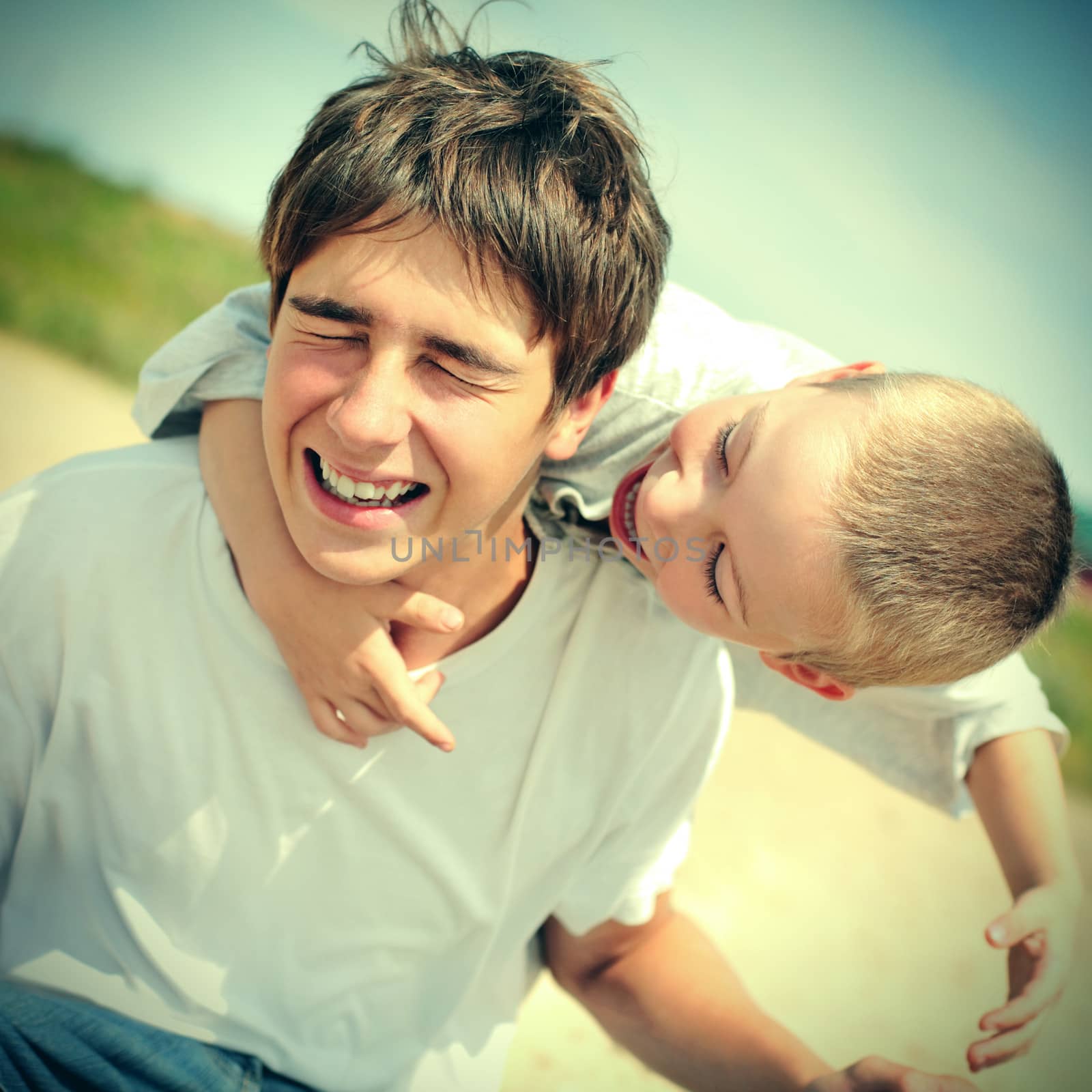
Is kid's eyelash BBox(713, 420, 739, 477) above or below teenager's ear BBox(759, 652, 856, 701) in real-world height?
above

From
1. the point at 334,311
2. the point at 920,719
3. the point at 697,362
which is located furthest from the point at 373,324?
the point at 920,719

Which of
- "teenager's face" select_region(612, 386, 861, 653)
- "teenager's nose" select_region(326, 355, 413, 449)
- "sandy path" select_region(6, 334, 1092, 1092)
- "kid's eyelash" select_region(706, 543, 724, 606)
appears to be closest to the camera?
"teenager's nose" select_region(326, 355, 413, 449)

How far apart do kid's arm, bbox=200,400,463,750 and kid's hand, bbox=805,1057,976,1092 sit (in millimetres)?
844

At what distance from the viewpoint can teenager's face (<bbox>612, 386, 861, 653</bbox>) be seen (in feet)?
4.21

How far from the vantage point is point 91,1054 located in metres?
1.27

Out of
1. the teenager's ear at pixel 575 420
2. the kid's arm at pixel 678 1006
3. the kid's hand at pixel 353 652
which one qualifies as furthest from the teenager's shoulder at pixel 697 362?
the kid's arm at pixel 678 1006

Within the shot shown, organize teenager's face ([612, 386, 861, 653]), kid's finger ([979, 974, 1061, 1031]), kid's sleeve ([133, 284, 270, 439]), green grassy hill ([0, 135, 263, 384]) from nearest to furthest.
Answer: teenager's face ([612, 386, 861, 653]) → kid's finger ([979, 974, 1061, 1031]) → kid's sleeve ([133, 284, 270, 439]) → green grassy hill ([0, 135, 263, 384])

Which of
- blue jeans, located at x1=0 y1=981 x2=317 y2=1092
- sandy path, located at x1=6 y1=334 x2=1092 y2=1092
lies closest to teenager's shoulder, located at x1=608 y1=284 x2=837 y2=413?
blue jeans, located at x1=0 y1=981 x2=317 y2=1092

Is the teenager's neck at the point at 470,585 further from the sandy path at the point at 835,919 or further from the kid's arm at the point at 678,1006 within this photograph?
the sandy path at the point at 835,919

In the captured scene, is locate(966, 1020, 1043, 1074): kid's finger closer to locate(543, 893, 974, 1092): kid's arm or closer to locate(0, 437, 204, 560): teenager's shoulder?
locate(543, 893, 974, 1092): kid's arm

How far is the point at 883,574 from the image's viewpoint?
1.25m

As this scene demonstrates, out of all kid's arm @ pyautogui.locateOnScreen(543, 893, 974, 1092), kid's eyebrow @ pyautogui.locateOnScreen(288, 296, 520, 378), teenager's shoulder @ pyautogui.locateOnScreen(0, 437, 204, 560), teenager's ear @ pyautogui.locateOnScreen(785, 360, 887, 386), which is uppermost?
teenager's ear @ pyautogui.locateOnScreen(785, 360, 887, 386)

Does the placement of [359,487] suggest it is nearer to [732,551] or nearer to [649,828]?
[732,551]

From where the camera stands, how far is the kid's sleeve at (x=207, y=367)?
164 cm
